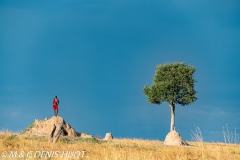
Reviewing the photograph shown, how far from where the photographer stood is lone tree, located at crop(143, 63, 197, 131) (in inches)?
2180

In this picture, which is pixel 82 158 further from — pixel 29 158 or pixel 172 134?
pixel 172 134

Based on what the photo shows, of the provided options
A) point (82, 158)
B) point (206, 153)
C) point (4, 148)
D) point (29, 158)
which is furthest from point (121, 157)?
point (4, 148)

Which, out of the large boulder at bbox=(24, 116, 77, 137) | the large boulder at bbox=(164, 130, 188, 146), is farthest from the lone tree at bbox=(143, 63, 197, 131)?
the large boulder at bbox=(24, 116, 77, 137)

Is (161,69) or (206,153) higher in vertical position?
(161,69)

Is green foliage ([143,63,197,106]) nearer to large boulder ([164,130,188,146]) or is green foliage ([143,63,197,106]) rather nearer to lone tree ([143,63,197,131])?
lone tree ([143,63,197,131])

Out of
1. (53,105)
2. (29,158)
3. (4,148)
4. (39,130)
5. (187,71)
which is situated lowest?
(29,158)

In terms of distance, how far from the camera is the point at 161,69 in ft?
187

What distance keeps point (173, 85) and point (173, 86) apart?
0.22 metres

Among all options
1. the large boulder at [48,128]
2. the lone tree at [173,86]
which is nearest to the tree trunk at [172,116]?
the lone tree at [173,86]

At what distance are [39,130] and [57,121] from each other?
266cm

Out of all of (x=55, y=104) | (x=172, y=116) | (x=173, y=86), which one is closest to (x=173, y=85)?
(x=173, y=86)

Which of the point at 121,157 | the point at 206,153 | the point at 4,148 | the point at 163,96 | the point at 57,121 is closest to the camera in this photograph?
the point at 121,157

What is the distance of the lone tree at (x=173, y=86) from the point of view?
182 feet

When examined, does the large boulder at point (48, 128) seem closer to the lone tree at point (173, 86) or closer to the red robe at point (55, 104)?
the red robe at point (55, 104)
